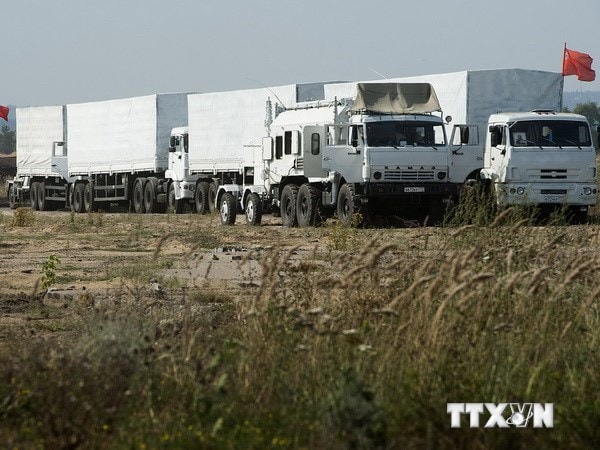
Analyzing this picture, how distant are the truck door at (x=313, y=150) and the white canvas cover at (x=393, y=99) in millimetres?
939

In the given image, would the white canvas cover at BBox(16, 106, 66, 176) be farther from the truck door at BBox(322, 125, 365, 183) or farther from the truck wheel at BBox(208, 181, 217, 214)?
the truck door at BBox(322, 125, 365, 183)

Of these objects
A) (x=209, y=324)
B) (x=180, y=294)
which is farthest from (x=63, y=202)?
(x=209, y=324)

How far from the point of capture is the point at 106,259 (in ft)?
72.1

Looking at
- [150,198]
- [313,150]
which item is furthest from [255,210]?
[150,198]

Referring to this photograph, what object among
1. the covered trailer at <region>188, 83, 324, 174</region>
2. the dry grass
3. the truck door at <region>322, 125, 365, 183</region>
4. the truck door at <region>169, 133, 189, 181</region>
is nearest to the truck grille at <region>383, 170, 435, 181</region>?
the truck door at <region>322, 125, 365, 183</region>

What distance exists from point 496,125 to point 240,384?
2185 cm

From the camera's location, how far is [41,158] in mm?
53812

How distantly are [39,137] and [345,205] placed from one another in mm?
27923

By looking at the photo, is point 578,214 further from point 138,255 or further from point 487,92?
point 138,255

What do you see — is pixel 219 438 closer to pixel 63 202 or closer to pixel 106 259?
pixel 106 259

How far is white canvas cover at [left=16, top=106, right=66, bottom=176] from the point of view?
175 feet

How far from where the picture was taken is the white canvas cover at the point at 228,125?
118 ft

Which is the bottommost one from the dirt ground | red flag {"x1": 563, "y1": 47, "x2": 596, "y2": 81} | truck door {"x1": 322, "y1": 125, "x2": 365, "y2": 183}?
the dirt ground

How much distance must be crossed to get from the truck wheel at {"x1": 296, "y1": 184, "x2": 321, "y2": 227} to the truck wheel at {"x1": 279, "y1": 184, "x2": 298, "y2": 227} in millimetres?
170
